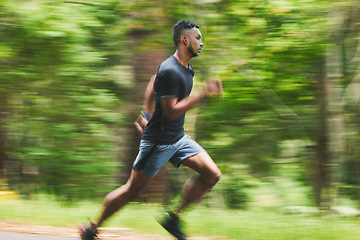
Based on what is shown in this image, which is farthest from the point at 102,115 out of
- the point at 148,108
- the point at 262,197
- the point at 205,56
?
the point at 148,108

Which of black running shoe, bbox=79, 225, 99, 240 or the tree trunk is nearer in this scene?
black running shoe, bbox=79, 225, 99, 240

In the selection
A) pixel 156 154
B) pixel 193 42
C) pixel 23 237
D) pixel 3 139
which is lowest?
pixel 3 139

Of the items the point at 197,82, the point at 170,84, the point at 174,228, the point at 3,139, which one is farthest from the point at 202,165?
the point at 3,139

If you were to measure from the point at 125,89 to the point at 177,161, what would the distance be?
13.7ft

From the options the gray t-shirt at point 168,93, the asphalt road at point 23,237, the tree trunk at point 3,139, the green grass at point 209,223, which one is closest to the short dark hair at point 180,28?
the gray t-shirt at point 168,93

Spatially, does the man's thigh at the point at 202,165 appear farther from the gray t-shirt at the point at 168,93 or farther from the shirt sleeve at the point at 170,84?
the shirt sleeve at the point at 170,84

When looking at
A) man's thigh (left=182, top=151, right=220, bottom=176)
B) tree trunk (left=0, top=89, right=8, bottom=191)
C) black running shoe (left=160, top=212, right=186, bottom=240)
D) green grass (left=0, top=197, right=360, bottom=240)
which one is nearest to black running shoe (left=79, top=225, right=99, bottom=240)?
black running shoe (left=160, top=212, right=186, bottom=240)

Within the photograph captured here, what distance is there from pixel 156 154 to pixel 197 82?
4.06 meters

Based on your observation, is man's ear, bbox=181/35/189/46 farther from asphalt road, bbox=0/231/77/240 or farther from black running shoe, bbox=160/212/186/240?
asphalt road, bbox=0/231/77/240

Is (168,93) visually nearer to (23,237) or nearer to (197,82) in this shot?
(23,237)

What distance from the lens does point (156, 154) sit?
173 inches

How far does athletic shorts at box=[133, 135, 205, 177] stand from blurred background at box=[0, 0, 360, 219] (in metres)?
3.81

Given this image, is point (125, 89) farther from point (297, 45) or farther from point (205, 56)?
point (297, 45)

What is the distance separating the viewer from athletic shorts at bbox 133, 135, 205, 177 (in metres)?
4.38
